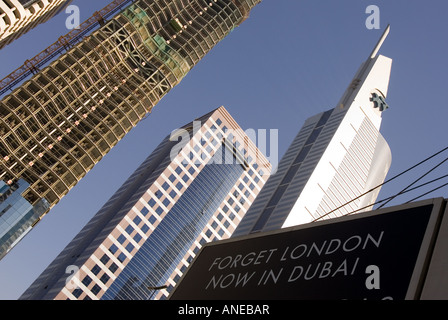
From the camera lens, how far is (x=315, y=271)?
8.06m

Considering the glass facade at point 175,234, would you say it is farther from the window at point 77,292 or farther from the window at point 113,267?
the window at point 77,292

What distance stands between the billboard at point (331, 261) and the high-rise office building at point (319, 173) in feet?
379

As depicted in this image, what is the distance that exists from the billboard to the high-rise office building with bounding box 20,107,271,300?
100838mm

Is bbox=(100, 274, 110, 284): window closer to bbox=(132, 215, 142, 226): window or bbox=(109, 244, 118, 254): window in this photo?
bbox=(109, 244, 118, 254): window

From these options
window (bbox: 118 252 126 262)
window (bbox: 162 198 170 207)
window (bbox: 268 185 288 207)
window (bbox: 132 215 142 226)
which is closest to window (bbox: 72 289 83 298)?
window (bbox: 118 252 126 262)

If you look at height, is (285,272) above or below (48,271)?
below

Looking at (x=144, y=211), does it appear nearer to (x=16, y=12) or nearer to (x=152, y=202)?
(x=152, y=202)

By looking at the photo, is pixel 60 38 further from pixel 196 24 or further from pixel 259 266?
pixel 259 266

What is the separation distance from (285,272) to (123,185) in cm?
15077

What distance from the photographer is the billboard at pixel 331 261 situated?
22.9ft

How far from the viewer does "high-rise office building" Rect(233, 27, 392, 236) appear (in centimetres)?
13675

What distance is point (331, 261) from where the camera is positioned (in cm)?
804

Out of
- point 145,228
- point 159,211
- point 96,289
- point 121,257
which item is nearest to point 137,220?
point 145,228

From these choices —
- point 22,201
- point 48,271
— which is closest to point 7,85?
point 22,201
